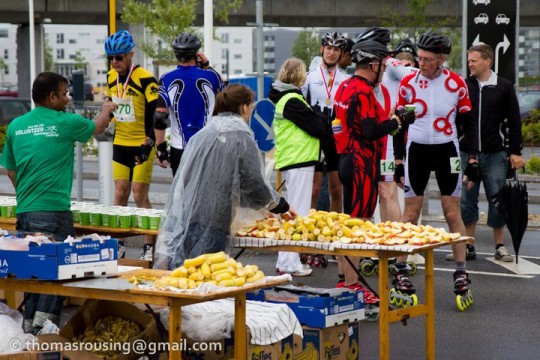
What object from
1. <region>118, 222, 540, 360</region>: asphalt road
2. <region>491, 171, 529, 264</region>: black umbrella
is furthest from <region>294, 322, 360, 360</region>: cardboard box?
<region>491, 171, 529, 264</region>: black umbrella

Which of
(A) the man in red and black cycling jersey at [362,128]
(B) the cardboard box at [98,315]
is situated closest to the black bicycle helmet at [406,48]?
(A) the man in red and black cycling jersey at [362,128]

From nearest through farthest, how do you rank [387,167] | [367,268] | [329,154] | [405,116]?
[405,116], [387,167], [367,268], [329,154]

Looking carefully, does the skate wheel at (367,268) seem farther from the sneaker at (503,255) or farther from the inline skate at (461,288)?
the sneaker at (503,255)

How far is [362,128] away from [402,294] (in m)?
1.44

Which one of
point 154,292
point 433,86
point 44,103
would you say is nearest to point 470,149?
point 433,86

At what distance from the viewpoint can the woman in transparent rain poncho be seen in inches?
330

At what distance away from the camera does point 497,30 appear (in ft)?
50.5

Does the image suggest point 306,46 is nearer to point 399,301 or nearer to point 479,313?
point 479,313

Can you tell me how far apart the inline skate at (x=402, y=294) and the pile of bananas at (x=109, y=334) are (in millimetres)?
2869

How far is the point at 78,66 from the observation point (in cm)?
12575

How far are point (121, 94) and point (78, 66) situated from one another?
115893mm

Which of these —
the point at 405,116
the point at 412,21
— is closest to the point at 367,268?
the point at 405,116

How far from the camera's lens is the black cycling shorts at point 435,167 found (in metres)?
10.5

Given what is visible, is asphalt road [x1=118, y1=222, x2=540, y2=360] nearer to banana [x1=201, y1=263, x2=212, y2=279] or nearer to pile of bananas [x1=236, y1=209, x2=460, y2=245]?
pile of bananas [x1=236, y1=209, x2=460, y2=245]
